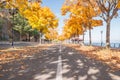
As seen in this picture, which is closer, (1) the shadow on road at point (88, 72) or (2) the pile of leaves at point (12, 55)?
(1) the shadow on road at point (88, 72)

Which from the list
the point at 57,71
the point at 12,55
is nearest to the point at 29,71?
the point at 57,71

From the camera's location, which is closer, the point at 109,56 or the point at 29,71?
the point at 29,71

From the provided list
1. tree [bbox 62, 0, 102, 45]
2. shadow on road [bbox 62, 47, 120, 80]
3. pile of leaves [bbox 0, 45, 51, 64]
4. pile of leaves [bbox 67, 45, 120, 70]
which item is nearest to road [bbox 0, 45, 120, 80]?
shadow on road [bbox 62, 47, 120, 80]

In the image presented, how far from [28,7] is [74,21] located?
27.3 meters

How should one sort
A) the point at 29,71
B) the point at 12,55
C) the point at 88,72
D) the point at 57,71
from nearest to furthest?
the point at 88,72 → the point at 57,71 → the point at 29,71 → the point at 12,55

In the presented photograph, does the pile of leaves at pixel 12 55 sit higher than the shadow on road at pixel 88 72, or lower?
higher

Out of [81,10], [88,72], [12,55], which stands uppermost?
[81,10]

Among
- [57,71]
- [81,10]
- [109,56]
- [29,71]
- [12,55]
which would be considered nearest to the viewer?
[57,71]

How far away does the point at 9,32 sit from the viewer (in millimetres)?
86375

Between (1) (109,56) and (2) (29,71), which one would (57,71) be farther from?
(1) (109,56)

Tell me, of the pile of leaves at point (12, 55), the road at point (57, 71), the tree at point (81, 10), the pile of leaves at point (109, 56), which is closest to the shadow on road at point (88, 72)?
the road at point (57, 71)

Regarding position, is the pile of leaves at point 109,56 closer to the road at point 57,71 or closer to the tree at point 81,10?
the road at point 57,71

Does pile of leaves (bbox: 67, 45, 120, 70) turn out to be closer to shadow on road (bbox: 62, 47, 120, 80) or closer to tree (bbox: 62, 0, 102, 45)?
shadow on road (bbox: 62, 47, 120, 80)

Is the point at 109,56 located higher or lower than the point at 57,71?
higher
